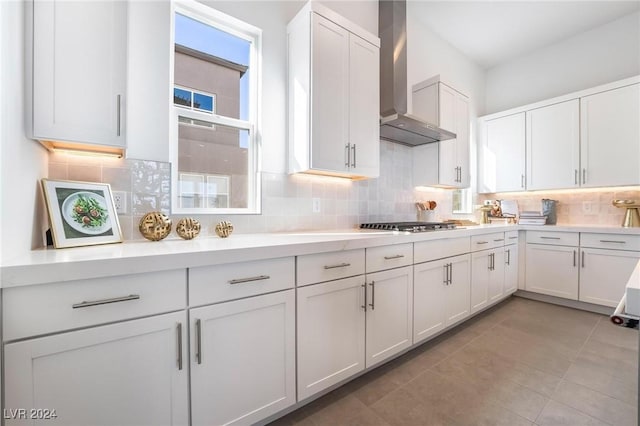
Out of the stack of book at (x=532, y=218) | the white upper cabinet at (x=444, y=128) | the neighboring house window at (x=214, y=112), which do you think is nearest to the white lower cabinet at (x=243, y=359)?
the neighboring house window at (x=214, y=112)

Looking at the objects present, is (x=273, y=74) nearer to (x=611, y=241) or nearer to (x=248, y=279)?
(x=248, y=279)

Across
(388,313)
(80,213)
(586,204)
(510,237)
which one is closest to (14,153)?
(80,213)

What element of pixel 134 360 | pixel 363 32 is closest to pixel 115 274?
pixel 134 360

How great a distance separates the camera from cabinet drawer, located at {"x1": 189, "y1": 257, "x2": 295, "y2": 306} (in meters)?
1.13

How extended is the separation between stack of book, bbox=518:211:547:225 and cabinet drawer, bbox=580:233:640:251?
0.46 m

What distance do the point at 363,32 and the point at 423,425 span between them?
2.71m

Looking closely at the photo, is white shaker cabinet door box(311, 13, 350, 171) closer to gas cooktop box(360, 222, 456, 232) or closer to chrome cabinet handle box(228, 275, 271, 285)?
gas cooktop box(360, 222, 456, 232)

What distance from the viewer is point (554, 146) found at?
11.4ft

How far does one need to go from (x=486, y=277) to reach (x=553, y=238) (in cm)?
120

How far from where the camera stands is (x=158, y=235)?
1.49 m

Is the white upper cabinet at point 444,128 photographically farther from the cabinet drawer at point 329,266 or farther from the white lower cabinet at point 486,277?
Answer: the cabinet drawer at point 329,266

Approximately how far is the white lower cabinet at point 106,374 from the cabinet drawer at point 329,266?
590mm

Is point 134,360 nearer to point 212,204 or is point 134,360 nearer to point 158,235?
point 158,235

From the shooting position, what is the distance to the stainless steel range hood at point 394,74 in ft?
8.61
